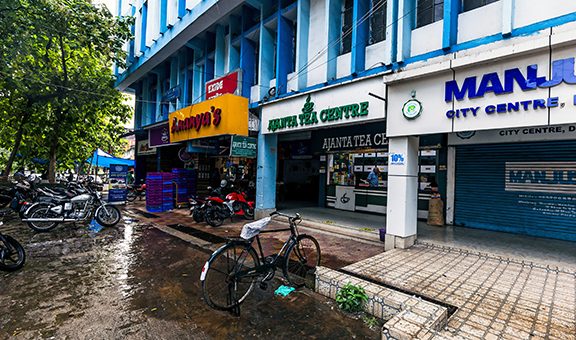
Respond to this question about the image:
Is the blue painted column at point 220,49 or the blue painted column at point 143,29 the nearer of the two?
the blue painted column at point 220,49

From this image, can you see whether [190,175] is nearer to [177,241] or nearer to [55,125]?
[177,241]

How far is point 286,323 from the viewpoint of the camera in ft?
10.3

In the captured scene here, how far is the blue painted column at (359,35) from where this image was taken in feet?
21.4

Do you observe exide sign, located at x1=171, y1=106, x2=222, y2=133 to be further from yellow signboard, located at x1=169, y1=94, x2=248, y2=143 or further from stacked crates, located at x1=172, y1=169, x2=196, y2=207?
stacked crates, located at x1=172, y1=169, x2=196, y2=207

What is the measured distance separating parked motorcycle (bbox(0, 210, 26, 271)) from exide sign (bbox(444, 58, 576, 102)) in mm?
7952

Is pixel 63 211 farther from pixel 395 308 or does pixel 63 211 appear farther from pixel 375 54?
pixel 375 54

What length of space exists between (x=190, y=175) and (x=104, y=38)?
6566mm

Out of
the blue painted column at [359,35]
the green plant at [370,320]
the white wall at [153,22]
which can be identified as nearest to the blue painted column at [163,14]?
the white wall at [153,22]

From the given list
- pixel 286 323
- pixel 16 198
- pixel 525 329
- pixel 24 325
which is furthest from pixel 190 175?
pixel 525 329

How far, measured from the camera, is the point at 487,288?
3.67 metres

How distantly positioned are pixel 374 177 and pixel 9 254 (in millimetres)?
9113

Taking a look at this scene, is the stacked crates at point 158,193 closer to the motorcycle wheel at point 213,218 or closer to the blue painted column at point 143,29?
the motorcycle wheel at point 213,218

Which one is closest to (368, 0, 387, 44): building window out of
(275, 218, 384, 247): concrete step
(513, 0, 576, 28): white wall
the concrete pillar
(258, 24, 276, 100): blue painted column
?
(513, 0, 576, 28): white wall

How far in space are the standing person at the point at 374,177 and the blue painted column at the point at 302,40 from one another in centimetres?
383
